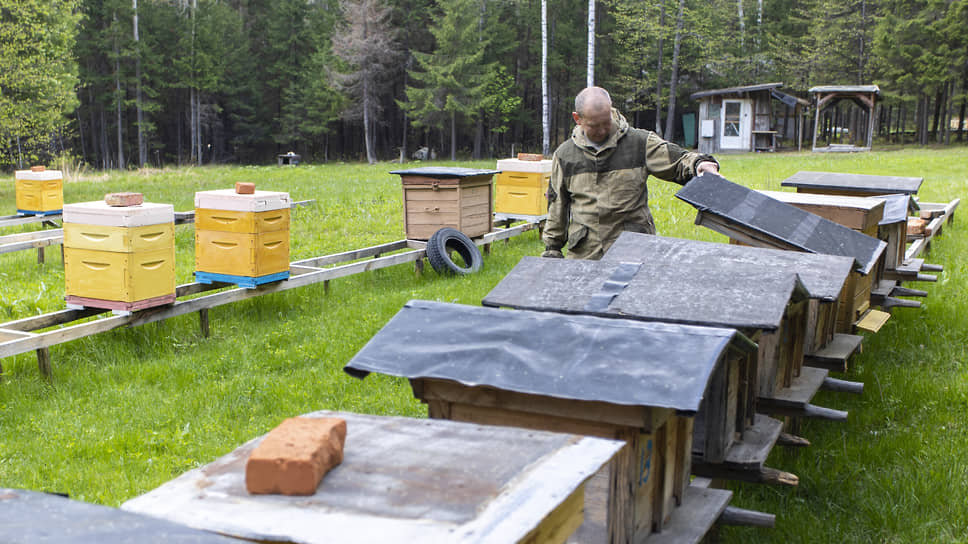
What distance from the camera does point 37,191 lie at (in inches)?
498

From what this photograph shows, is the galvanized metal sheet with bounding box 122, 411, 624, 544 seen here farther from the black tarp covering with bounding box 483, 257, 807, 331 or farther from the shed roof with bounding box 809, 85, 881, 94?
the shed roof with bounding box 809, 85, 881, 94

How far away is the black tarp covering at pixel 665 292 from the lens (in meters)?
Result: 3.14

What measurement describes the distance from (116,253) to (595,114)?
3.80m

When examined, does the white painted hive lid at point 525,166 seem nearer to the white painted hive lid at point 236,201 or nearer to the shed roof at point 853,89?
the white painted hive lid at point 236,201

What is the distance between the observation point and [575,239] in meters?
5.64

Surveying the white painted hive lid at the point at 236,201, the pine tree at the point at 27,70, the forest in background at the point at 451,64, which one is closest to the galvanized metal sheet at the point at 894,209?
the white painted hive lid at the point at 236,201

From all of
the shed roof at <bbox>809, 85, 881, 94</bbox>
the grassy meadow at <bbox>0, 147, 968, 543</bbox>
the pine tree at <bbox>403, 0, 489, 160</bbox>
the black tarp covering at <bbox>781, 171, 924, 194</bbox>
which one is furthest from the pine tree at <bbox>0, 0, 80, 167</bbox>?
the shed roof at <bbox>809, 85, 881, 94</bbox>

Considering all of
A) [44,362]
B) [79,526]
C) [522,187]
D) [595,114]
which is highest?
[595,114]

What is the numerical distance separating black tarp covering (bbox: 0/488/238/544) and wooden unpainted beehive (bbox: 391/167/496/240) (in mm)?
8530

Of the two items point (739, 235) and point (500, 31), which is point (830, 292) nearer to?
point (739, 235)

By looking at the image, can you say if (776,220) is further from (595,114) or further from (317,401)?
(317,401)

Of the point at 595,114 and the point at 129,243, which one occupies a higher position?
the point at 595,114

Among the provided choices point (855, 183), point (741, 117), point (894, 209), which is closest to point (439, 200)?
point (855, 183)

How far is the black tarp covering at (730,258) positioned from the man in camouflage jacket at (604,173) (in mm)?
1097
